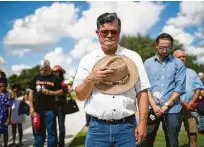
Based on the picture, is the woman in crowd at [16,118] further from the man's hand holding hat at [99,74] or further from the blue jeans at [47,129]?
the man's hand holding hat at [99,74]

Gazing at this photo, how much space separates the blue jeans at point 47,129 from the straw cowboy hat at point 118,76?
13.9 feet

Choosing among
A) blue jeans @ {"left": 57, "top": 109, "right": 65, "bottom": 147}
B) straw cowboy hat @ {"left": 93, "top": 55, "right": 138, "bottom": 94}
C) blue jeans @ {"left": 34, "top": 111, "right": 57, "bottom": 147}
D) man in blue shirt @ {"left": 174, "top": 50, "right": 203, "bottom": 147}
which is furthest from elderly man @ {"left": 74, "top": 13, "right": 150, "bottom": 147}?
blue jeans @ {"left": 57, "top": 109, "right": 65, "bottom": 147}

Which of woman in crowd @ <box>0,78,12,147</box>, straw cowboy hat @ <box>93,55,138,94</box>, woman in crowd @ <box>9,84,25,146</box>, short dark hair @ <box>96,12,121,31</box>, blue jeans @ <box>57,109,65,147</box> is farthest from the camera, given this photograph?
woman in crowd @ <box>9,84,25,146</box>

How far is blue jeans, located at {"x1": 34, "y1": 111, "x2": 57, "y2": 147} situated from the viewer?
6898mm

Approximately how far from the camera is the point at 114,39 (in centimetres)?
292

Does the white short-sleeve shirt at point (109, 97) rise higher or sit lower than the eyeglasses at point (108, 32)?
lower

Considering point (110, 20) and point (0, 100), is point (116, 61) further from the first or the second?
point (0, 100)

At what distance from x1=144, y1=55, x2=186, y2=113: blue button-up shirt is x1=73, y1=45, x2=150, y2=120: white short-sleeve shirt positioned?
210 cm

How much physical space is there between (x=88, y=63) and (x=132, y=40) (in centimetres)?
8828

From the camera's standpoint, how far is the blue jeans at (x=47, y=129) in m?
6.90

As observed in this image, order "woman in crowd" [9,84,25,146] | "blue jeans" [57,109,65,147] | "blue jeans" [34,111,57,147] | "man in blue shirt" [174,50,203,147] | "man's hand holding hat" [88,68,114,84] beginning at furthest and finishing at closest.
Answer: "woman in crowd" [9,84,25,146], "blue jeans" [57,109,65,147], "blue jeans" [34,111,57,147], "man in blue shirt" [174,50,203,147], "man's hand holding hat" [88,68,114,84]

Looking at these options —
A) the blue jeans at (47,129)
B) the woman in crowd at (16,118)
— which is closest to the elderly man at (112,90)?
the blue jeans at (47,129)

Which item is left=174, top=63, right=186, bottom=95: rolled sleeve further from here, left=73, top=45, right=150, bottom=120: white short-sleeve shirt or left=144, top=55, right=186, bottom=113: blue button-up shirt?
left=73, top=45, right=150, bottom=120: white short-sleeve shirt

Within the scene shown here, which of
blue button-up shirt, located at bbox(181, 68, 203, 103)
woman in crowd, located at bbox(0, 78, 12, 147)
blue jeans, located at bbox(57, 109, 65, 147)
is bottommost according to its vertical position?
blue jeans, located at bbox(57, 109, 65, 147)
